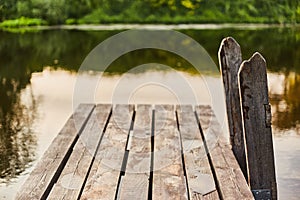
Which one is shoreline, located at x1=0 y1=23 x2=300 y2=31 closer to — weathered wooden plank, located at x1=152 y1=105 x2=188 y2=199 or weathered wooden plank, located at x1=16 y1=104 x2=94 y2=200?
weathered wooden plank, located at x1=152 y1=105 x2=188 y2=199

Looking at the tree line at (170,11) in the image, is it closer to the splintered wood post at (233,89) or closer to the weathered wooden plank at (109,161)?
the weathered wooden plank at (109,161)

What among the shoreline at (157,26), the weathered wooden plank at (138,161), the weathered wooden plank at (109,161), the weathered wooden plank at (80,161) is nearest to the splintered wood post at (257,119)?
the weathered wooden plank at (138,161)

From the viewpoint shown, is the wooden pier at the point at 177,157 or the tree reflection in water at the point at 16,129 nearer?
the wooden pier at the point at 177,157

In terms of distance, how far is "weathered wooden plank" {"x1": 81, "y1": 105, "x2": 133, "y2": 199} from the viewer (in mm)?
2869

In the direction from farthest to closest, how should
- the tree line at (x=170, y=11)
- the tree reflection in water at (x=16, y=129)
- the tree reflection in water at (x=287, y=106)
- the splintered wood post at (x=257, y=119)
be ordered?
the tree line at (x=170, y=11)
the tree reflection in water at (x=287, y=106)
the tree reflection in water at (x=16, y=129)
the splintered wood post at (x=257, y=119)

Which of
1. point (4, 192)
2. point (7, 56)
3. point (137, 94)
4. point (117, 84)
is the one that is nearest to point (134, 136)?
point (4, 192)

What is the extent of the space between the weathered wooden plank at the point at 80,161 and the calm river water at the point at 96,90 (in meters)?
0.46

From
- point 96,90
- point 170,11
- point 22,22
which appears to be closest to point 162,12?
point 170,11

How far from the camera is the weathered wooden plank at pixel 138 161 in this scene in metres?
2.88

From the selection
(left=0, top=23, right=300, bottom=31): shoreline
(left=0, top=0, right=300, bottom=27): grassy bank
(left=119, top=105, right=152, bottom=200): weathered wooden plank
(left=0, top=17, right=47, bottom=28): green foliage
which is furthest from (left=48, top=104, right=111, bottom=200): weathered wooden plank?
(left=0, top=0, right=300, bottom=27): grassy bank

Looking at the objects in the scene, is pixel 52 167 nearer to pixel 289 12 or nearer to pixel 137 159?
pixel 137 159

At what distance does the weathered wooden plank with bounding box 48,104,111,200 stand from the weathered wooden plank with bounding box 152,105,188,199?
35cm

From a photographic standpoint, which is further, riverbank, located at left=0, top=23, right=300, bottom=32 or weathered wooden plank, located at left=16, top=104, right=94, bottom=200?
riverbank, located at left=0, top=23, right=300, bottom=32

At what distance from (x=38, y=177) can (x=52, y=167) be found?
0.62 ft
